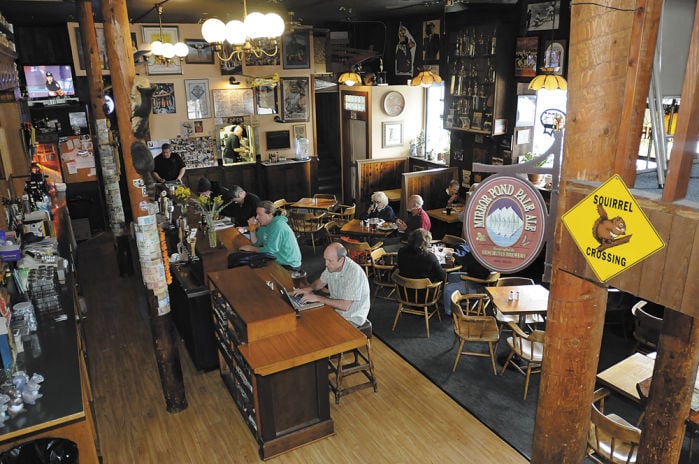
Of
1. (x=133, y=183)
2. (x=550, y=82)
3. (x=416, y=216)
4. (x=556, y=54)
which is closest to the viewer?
(x=133, y=183)

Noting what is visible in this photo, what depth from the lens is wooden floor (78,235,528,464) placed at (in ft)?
15.4

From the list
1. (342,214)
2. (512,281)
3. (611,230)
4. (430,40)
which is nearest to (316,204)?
(342,214)

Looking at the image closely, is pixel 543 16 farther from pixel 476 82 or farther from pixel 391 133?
pixel 391 133

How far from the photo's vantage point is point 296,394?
15.4 feet

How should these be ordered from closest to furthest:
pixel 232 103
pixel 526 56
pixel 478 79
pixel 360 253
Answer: pixel 360 253 → pixel 526 56 → pixel 478 79 → pixel 232 103

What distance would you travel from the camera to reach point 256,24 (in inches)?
212

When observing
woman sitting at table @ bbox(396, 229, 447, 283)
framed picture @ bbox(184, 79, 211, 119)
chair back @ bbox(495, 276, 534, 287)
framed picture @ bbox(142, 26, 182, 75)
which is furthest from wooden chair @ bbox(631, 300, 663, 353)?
framed picture @ bbox(142, 26, 182, 75)

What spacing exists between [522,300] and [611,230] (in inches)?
152

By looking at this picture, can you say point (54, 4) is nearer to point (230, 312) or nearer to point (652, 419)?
point (230, 312)

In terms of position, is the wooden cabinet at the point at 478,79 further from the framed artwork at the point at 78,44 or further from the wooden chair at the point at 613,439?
the framed artwork at the point at 78,44

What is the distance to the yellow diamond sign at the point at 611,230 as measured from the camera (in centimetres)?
214

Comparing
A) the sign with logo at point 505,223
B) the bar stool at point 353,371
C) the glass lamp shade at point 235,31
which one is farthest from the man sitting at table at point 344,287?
the glass lamp shade at point 235,31

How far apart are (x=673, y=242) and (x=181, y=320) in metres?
5.58

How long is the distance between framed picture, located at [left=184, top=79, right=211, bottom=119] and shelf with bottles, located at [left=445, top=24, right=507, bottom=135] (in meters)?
5.26
